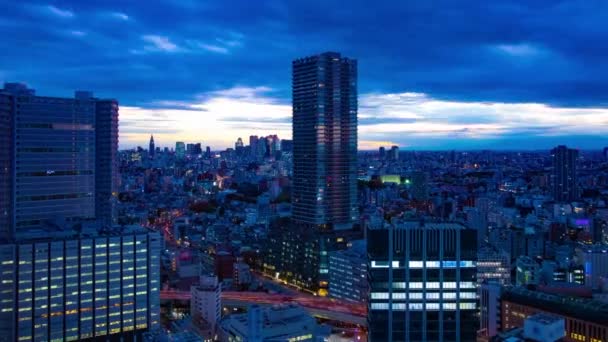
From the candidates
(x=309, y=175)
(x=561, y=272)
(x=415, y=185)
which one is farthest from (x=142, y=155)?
(x=561, y=272)

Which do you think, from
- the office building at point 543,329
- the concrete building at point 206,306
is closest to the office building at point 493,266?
the concrete building at point 206,306

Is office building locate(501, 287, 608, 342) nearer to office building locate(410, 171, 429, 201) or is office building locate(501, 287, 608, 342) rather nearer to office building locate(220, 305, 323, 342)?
office building locate(220, 305, 323, 342)

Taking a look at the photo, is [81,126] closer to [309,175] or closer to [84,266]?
[84,266]

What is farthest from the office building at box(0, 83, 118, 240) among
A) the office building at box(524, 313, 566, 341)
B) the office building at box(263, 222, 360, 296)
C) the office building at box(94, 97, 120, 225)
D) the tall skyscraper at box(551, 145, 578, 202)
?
the tall skyscraper at box(551, 145, 578, 202)

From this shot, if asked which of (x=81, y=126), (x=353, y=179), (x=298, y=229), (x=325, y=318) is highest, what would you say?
(x=81, y=126)

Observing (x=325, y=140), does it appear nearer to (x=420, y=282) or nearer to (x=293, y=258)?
(x=293, y=258)

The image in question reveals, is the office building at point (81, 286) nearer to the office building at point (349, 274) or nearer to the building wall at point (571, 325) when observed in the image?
the office building at point (349, 274)

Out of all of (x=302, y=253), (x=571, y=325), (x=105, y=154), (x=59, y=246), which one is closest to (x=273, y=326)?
(x=59, y=246)
